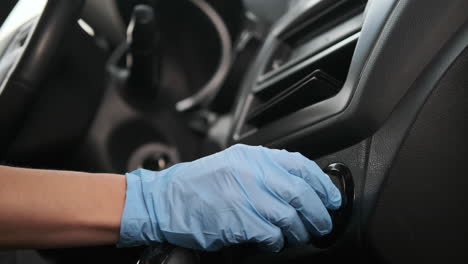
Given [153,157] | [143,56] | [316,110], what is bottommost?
[153,157]

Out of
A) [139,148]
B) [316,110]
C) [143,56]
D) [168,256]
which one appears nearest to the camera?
[168,256]

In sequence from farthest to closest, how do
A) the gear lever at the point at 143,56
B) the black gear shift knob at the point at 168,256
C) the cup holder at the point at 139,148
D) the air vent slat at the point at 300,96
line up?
the cup holder at the point at 139,148 < the gear lever at the point at 143,56 < the air vent slat at the point at 300,96 < the black gear shift knob at the point at 168,256

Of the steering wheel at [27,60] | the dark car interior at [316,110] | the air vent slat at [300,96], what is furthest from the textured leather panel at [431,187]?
the steering wheel at [27,60]

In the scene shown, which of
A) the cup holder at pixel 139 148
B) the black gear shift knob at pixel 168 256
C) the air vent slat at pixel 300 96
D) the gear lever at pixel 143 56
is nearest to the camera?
the black gear shift knob at pixel 168 256

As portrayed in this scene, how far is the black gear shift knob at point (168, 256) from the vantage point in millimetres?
526

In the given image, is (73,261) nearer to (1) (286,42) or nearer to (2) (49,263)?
(2) (49,263)

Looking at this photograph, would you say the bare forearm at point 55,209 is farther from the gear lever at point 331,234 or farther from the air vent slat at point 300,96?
the air vent slat at point 300,96

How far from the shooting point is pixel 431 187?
0.60 metres

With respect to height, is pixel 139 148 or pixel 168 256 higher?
pixel 168 256

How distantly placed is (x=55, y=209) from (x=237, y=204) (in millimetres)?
227

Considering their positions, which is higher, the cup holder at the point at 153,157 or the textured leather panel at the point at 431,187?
the textured leather panel at the point at 431,187

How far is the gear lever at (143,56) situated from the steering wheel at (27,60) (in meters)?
0.27

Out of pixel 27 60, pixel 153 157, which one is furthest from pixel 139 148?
pixel 27 60

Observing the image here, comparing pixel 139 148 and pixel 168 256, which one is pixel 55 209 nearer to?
pixel 168 256
